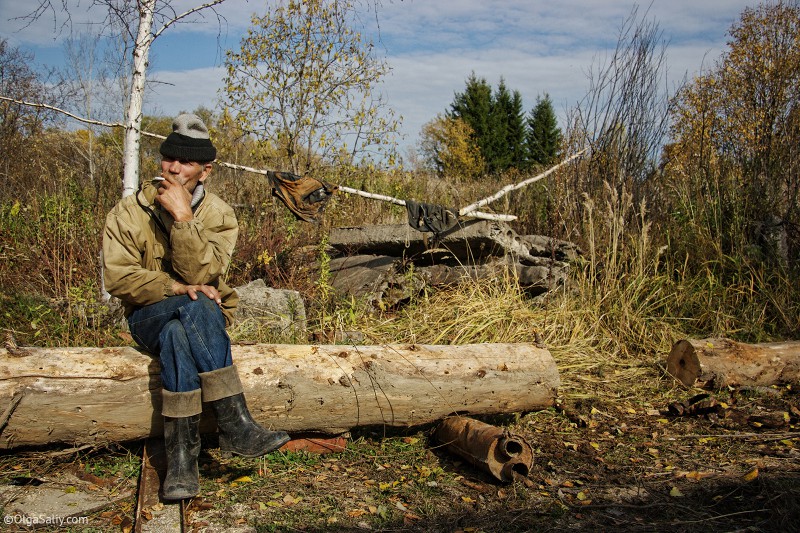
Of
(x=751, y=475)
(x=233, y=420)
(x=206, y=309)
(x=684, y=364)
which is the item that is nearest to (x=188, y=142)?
(x=206, y=309)

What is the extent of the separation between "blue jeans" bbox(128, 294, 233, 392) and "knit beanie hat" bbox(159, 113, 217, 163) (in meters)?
0.79

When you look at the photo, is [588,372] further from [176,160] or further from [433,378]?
[176,160]

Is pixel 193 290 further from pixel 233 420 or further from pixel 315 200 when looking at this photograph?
pixel 315 200

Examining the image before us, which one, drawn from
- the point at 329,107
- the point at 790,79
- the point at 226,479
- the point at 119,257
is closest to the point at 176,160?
the point at 119,257

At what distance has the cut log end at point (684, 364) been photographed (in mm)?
5172

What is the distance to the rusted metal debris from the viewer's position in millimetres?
3537

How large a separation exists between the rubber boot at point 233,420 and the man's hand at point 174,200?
85cm

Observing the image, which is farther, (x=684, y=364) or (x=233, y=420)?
(x=684, y=364)

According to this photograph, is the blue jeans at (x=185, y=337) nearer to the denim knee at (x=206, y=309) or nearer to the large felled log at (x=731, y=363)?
the denim knee at (x=206, y=309)

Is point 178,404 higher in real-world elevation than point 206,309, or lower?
lower

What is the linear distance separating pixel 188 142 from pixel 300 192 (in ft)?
8.28

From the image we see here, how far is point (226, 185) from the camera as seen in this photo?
29.0ft

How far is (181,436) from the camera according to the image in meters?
3.33

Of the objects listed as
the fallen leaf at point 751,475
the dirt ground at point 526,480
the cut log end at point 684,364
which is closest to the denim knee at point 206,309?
the dirt ground at point 526,480
